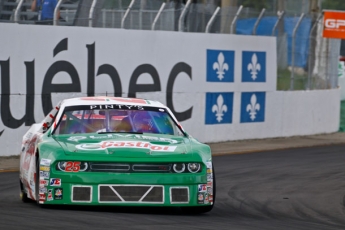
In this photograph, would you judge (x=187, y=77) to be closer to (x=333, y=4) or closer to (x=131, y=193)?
(x=131, y=193)

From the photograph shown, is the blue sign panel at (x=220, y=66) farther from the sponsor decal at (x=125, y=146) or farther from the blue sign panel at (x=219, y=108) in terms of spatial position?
the sponsor decal at (x=125, y=146)

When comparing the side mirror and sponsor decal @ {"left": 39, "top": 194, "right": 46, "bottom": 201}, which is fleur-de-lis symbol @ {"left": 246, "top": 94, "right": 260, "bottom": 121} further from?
sponsor decal @ {"left": 39, "top": 194, "right": 46, "bottom": 201}

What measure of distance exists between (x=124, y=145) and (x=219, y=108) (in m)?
12.5

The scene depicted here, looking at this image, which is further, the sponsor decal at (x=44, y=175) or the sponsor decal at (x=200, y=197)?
the sponsor decal at (x=200, y=197)

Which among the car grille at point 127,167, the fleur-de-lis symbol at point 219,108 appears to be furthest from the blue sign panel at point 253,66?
the car grille at point 127,167

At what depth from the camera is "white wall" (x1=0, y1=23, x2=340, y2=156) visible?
55.4 feet

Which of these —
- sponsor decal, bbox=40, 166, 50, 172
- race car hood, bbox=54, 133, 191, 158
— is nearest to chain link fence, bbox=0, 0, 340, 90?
race car hood, bbox=54, 133, 191, 158

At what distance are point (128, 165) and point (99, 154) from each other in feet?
0.99

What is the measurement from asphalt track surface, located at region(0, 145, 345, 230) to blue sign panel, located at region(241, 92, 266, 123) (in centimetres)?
449

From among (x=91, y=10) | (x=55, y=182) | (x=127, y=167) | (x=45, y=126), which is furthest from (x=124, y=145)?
(x=91, y=10)

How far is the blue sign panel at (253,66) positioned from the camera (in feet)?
73.7

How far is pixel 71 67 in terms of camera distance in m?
17.9

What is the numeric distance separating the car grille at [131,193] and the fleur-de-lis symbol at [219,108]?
12.5 metres

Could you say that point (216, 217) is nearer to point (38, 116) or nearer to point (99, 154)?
point (99, 154)
